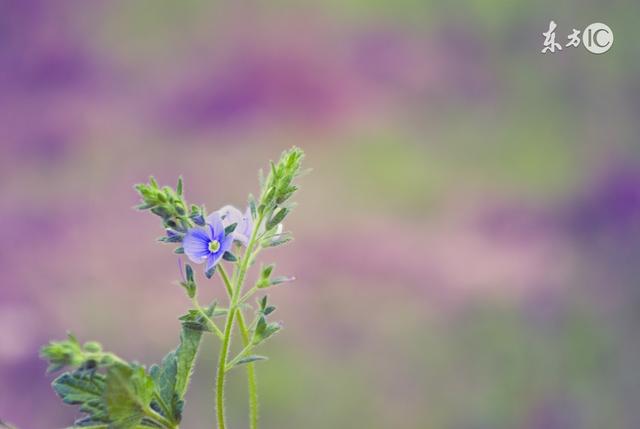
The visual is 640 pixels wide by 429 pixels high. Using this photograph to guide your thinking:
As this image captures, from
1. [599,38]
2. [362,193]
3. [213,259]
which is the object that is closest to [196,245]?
[213,259]

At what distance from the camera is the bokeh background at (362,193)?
1.65 meters

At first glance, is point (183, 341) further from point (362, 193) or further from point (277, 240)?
point (362, 193)

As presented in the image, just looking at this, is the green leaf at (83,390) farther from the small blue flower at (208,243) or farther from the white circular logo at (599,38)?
the white circular logo at (599,38)

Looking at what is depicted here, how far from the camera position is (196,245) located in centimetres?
41

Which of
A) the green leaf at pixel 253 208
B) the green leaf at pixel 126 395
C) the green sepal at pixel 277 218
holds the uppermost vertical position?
the green leaf at pixel 253 208

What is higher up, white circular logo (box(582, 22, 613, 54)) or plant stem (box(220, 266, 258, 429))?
white circular logo (box(582, 22, 613, 54))

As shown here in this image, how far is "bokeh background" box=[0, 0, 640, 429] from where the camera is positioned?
5.42ft

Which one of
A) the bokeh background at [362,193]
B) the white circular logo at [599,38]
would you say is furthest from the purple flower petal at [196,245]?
the white circular logo at [599,38]

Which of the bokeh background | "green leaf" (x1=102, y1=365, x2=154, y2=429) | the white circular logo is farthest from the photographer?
the white circular logo

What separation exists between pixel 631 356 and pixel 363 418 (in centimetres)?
50

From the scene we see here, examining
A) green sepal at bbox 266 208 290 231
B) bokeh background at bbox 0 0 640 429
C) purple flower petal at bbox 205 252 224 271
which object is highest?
bokeh background at bbox 0 0 640 429

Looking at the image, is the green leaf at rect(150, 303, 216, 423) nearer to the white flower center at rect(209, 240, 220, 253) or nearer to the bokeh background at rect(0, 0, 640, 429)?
the white flower center at rect(209, 240, 220, 253)

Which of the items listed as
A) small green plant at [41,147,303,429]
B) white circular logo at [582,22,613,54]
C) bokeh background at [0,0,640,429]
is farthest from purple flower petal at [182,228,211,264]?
white circular logo at [582,22,613,54]

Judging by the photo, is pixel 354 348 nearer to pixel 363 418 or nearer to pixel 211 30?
pixel 363 418
